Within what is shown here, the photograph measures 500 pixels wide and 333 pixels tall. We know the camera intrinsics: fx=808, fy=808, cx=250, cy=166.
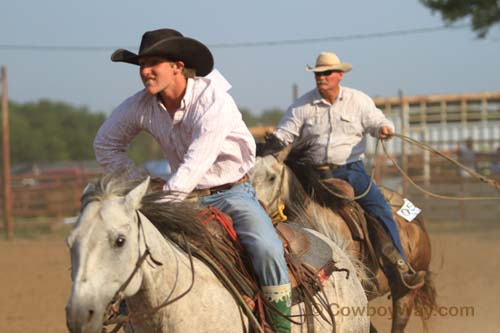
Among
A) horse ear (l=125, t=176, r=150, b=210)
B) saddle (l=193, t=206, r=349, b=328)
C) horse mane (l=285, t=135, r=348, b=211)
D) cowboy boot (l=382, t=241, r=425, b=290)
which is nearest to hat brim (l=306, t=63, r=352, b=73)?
horse mane (l=285, t=135, r=348, b=211)

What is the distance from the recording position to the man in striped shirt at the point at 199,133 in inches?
142

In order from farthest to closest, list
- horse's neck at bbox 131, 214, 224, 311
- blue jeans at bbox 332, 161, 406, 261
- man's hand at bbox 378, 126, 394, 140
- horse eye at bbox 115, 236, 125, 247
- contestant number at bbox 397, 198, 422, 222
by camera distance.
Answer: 1. contestant number at bbox 397, 198, 422, 222
2. blue jeans at bbox 332, 161, 406, 261
3. man's hand at bbox 378, 126, 394, 140
4. horse's neck at bbox 131, 214, 224, 311
5. horse eye at bbox 115, 236, 125, 247

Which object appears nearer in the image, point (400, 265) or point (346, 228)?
point (346, 228)

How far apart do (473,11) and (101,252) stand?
70.4 ft

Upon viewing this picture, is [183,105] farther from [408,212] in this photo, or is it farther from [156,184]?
[408,212]

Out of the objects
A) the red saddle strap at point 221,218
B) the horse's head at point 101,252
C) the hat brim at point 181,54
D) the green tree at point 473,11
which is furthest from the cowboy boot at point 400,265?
the green tree at point 473,11

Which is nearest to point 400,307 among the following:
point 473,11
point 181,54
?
point 181,54

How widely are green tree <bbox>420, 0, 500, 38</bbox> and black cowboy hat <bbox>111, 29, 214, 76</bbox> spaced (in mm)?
20009

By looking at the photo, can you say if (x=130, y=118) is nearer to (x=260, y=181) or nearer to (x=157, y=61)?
(x=157, y=61)

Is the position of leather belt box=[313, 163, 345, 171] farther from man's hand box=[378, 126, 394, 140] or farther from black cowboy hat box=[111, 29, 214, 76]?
black cowboy hat box=[111, 29, 214, 76]

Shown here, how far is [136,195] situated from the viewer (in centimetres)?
308

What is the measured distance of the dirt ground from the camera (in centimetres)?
798

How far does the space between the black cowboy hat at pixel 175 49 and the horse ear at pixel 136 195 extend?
0.76m

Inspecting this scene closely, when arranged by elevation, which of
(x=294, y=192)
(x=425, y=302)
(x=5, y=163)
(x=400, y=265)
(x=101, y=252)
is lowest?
(x=5, y=163)
